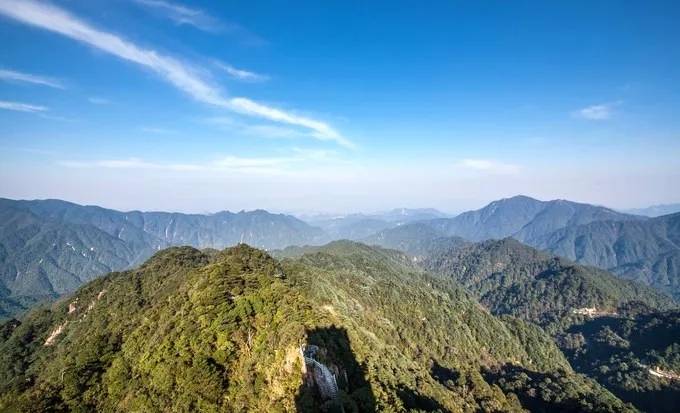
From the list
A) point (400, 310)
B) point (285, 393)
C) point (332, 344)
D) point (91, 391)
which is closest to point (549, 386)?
point (400, 310)

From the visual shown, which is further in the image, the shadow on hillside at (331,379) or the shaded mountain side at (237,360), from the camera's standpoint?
the shaded mountain side at (237,360)

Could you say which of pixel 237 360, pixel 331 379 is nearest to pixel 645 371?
pixel 331 379

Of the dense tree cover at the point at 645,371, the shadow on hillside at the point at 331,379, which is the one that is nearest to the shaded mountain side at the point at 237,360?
the shadow on hillside at the point at 331,379

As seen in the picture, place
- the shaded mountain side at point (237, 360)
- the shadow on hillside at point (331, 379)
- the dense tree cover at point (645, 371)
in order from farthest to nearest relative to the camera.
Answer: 1. the dense tree cover at point (645, 371)
2. the shaded mountain side at point (237, 360)
3. the shadow on hillside at point (331, 379)

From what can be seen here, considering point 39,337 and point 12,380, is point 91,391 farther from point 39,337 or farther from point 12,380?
point 39,337

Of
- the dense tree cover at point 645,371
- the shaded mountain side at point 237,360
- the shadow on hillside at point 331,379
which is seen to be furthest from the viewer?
the dense tree cover at point 645,371

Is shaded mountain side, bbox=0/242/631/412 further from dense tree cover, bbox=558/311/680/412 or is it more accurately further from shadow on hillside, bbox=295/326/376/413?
dense tree cover, bbox=558/311/680/412

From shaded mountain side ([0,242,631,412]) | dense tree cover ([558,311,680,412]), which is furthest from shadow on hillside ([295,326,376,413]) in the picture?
Result: dense tree cover ([558,311,680,412])

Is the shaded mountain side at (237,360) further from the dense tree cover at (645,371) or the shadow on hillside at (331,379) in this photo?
the dense tree cover at (645,371)
